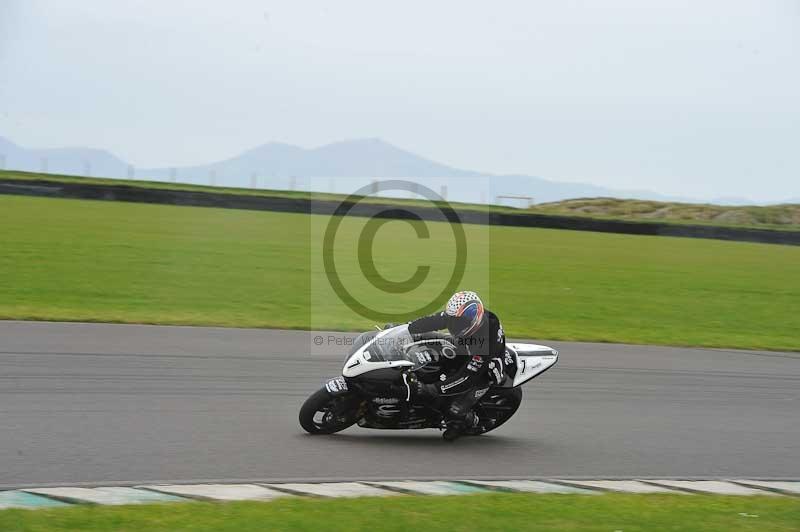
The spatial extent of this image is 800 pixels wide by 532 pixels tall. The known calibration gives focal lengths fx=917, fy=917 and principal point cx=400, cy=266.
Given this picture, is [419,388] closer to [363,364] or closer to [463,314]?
[363,364]

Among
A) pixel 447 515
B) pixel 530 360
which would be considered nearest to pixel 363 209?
pixel 530 360

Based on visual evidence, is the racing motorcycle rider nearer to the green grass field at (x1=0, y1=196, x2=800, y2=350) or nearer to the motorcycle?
the motorcycle

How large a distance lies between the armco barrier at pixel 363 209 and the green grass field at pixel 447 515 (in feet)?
99.5

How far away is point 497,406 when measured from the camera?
9.82 metres

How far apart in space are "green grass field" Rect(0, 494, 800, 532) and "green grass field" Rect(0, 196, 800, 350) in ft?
31.9

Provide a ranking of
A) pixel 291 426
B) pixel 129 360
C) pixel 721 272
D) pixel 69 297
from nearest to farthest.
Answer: pixel 291 426 → pixel 129 360 → pixel 69 297 → pixel 721 272

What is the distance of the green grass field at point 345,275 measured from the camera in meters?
18.2

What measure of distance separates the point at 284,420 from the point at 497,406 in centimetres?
227

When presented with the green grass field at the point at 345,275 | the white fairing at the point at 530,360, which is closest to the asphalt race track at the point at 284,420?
the white fairing at the point at 530,360

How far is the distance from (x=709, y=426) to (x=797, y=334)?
10.8 meters

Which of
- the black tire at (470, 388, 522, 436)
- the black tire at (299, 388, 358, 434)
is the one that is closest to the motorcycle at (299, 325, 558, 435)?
the black tire at (299, 388, 358, 434)

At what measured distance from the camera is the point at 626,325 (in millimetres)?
19906

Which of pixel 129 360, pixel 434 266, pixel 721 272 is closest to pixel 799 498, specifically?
pixel 129 360

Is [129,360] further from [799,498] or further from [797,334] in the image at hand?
[797,334]
